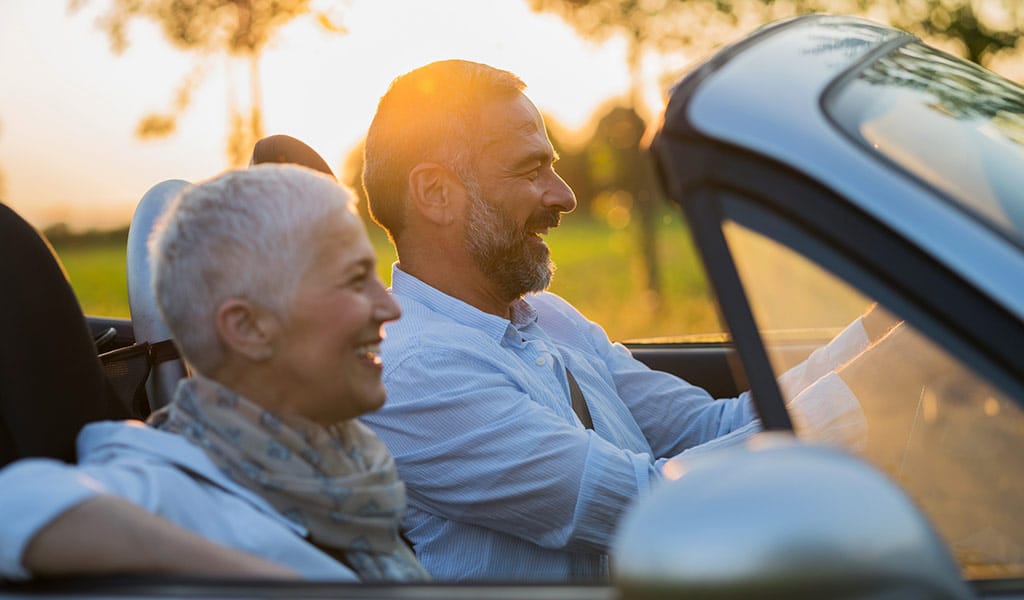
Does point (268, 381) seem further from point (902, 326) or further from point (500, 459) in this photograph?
point (902, 326)

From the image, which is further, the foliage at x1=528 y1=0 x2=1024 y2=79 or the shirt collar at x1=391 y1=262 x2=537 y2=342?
the foliage at x1=528 y1=0 x2=1024 y2=79

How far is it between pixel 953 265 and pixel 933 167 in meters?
0.25

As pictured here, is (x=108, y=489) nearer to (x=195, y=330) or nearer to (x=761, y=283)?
(x=195, y=330)

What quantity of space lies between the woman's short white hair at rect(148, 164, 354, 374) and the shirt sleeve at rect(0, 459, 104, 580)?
34cm

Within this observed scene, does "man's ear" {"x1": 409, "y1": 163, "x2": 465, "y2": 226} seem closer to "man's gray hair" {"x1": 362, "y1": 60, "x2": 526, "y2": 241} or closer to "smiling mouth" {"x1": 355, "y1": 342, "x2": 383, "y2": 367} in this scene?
"man's gray hair" {"x1": 362, "y1": 60, "x2": 526, "y2": 241}

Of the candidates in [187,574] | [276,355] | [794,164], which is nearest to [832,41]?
[794,164]

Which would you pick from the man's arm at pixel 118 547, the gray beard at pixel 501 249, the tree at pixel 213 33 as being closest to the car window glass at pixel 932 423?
the man's arm at pixel 118 547

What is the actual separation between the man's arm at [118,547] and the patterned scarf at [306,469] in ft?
0.73

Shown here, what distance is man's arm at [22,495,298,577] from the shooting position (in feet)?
4.58

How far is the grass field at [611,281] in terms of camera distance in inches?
516

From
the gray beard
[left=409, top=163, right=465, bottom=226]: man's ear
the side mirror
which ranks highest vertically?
the side mirror

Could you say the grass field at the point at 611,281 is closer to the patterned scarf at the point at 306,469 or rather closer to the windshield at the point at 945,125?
the windshield at the point at 945,125

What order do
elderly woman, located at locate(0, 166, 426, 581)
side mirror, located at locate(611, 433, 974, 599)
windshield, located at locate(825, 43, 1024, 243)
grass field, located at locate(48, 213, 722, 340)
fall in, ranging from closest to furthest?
side mirror, located at locate(611, 433, 974, 599) → windshield, located at locate(825, 43, 1024, 243) → elderly woman, located at locate(0, 166, 426, 581) → grass field, located at locate(48, 213, 722, 340)

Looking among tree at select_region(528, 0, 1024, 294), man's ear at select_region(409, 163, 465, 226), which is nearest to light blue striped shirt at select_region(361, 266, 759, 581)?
man's ear at select_region(409, 163, 465, 226)
